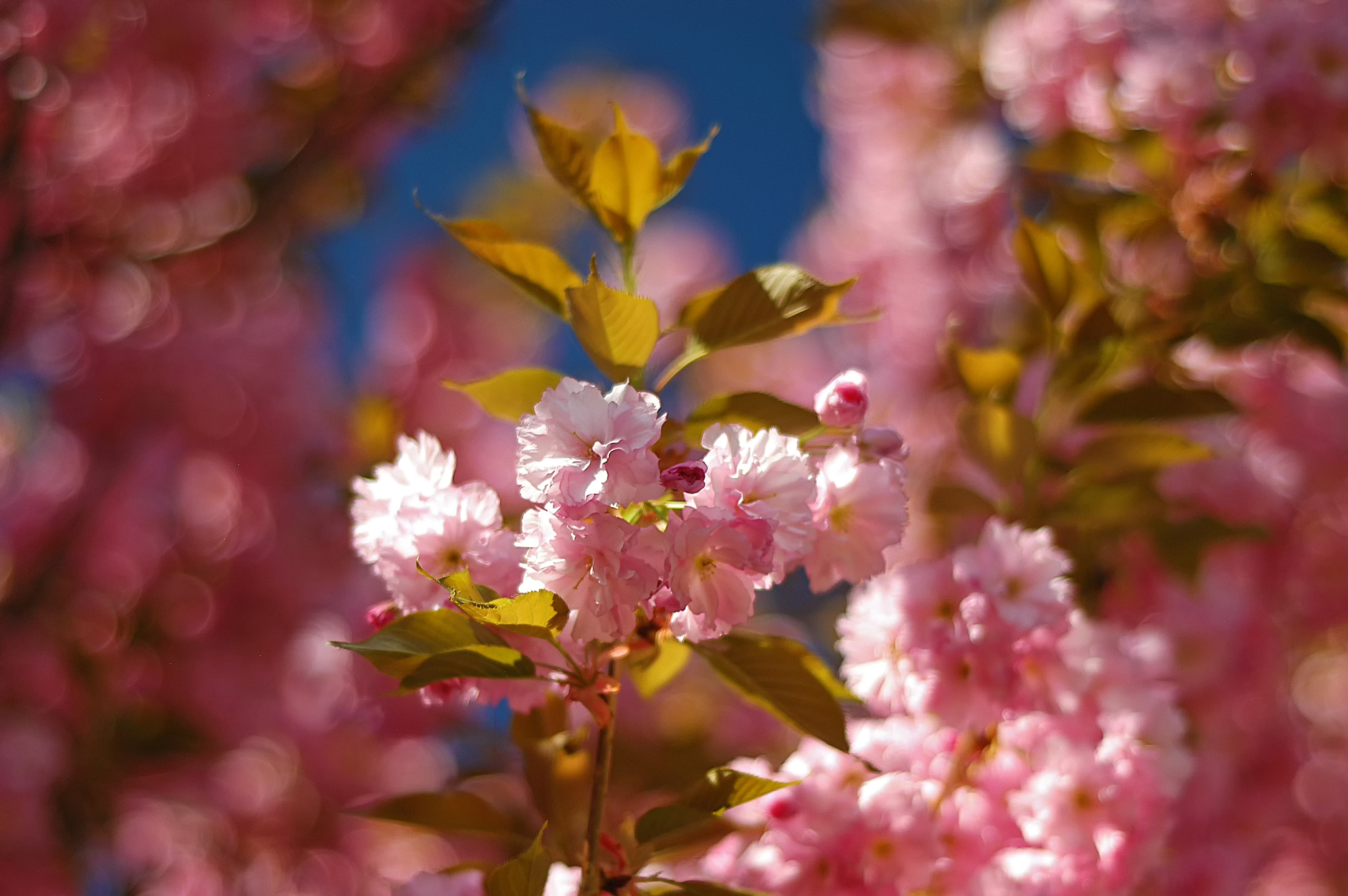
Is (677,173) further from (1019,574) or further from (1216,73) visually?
(1216,73)

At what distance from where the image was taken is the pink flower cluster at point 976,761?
2.59 ft

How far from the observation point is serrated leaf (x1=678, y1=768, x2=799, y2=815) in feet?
2.19

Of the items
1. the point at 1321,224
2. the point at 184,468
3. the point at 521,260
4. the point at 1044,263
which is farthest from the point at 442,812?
the point at 184,468

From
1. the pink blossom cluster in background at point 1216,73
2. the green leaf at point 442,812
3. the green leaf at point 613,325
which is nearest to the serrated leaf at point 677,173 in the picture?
the green leaf at point 613,325

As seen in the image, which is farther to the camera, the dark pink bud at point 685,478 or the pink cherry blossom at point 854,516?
the pink cherry blossom at point 854,516

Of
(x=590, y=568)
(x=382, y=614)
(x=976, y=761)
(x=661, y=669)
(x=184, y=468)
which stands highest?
(x=590, y=568)

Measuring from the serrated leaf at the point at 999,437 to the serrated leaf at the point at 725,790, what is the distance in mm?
413

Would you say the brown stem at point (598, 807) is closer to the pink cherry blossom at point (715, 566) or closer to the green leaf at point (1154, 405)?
the pink cherry blossom at point (715, 566)

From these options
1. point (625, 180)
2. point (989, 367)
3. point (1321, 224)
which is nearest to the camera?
point (625, 180)

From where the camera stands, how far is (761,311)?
72 cm

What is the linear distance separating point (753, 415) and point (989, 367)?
42cm

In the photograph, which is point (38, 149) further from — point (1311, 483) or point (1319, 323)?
point (1311, 483)

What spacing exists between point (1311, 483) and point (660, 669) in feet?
5.38

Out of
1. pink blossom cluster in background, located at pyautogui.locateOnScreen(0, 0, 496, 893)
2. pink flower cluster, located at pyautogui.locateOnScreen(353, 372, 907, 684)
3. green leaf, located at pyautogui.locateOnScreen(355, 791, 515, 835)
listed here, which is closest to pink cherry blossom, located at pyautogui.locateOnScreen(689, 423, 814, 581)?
pink flower cluster, located at pyautogui.locateOnScreen(353, 372, 907, 684)
